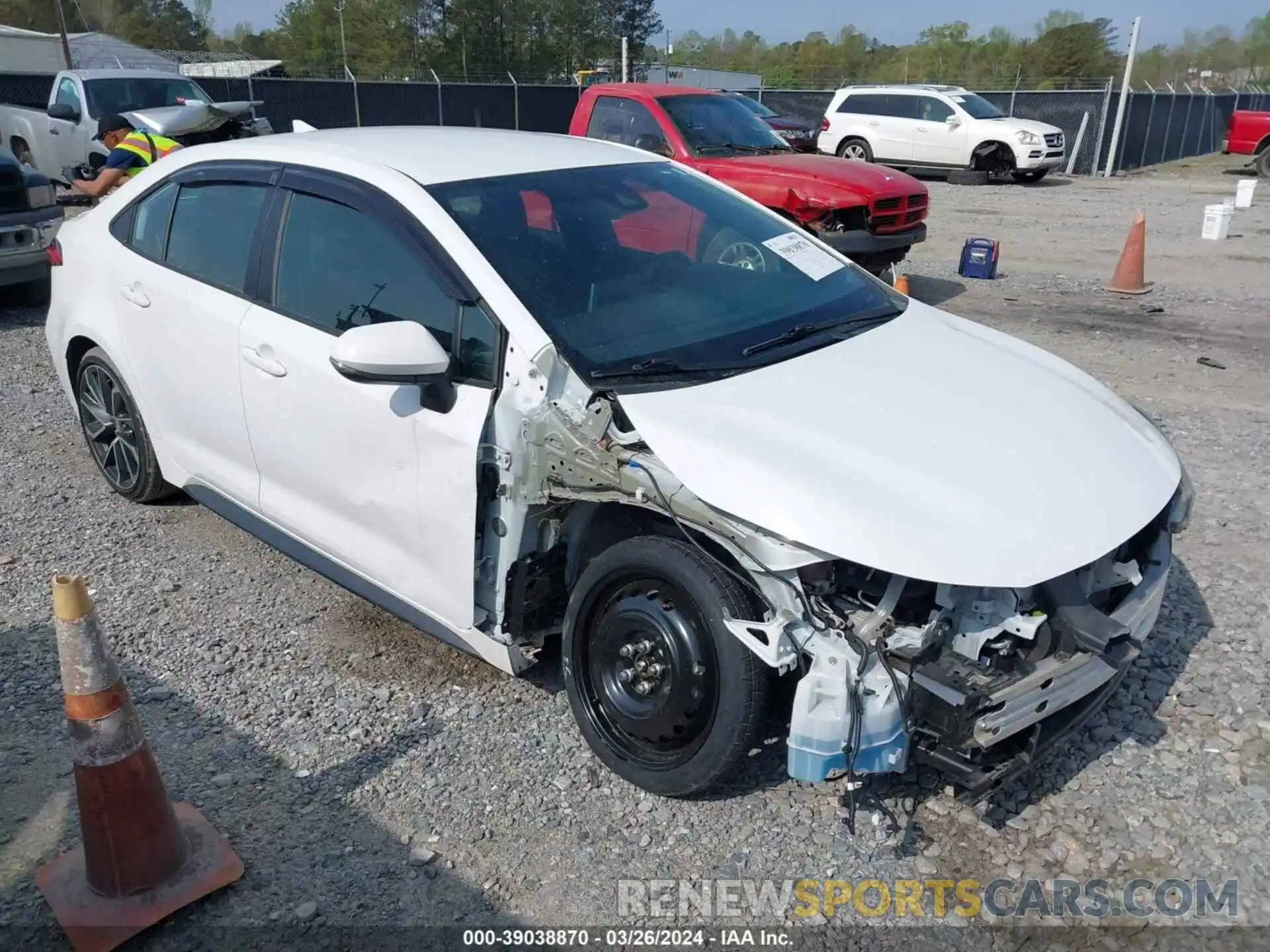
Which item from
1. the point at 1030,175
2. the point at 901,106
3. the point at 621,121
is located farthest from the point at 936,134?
Result: the point at 621,121

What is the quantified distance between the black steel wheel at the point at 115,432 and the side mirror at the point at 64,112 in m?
11.0

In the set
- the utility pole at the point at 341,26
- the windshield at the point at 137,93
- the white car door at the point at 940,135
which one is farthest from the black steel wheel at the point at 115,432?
the utility pole at the point at 341,26

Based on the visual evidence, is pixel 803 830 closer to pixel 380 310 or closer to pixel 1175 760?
pixel 1175 760

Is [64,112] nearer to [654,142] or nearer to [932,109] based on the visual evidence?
[654,142]

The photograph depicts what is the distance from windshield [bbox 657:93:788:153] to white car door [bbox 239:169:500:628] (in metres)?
6.07

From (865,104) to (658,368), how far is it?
19740 mm

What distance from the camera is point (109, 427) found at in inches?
194

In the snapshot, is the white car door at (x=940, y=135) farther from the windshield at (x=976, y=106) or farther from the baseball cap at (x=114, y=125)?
the baseball cap at (x=114, y=125)

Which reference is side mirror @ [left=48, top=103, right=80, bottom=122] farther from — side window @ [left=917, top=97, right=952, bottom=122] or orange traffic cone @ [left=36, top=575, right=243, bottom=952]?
side window @ [left=917, top=97, right=952, bottom=122]

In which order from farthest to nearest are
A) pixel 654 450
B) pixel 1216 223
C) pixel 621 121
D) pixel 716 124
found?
pixel 1216 223 < pixel 716 124 < pixel 621 121 < pixel 654 450

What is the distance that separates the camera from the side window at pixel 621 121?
9188 millimetres

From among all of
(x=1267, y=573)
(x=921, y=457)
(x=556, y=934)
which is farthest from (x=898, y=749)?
(x=1267, y=573)

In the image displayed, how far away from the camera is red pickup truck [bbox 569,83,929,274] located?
28.1 feet

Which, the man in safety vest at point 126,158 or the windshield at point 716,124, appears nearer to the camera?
the man in safety vest at point 126,158
